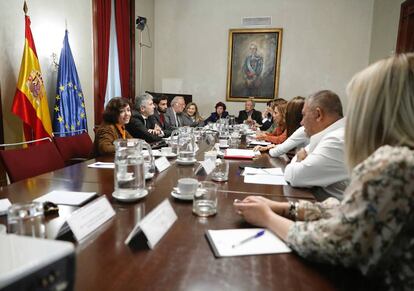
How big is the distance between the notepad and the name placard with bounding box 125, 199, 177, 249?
14cm

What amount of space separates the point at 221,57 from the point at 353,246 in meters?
6.50

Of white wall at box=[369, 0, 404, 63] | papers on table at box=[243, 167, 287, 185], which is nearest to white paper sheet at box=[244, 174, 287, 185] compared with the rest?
papers on table at box=[243, 167, 287, 185]

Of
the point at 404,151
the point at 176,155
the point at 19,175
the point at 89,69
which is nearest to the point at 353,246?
the point at 404,151

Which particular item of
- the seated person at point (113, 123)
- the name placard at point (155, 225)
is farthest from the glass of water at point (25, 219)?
the seated person at point (113, 123)

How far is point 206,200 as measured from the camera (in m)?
1.27

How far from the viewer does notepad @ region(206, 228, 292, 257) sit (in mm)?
925

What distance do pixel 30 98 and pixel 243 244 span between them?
10.3 feet

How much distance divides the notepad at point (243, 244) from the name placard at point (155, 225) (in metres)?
0.14

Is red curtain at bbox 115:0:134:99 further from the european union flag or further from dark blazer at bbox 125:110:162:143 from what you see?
dark blazer at bbox 125:110:162:143

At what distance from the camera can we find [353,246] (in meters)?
0.79

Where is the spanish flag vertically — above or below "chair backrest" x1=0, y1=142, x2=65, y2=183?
above

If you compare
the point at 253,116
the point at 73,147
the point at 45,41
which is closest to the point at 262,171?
the point at 73,147

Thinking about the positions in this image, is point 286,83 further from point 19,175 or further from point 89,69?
point 19,175

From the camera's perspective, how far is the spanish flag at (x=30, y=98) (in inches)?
128
